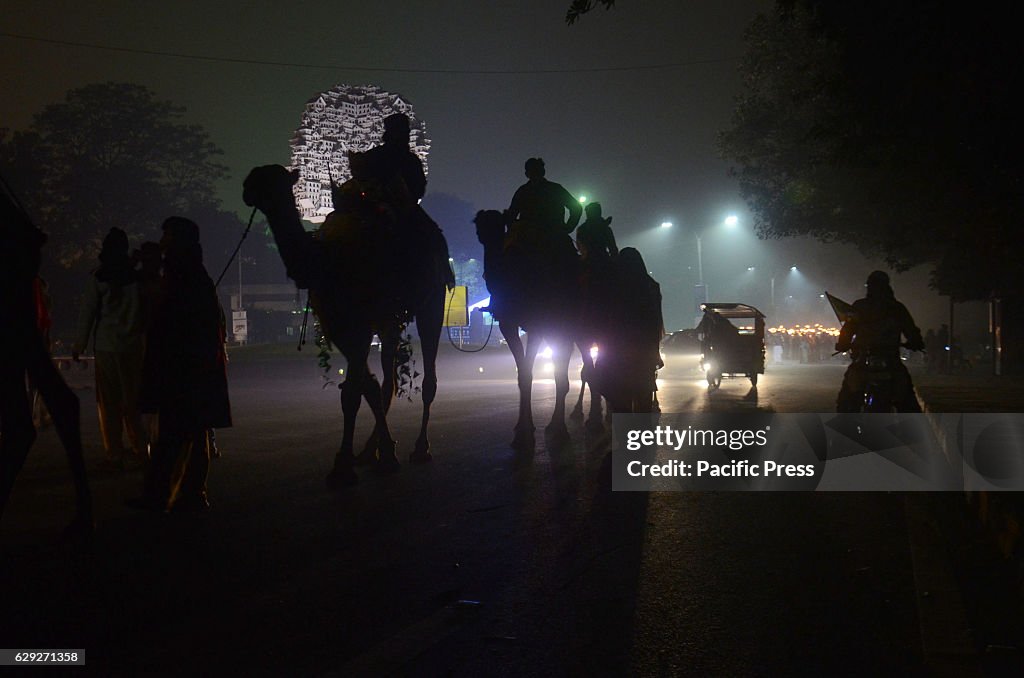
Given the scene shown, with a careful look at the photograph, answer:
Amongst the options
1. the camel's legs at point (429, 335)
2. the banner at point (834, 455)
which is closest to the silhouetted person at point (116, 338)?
the camel's legs at point (429, 335)

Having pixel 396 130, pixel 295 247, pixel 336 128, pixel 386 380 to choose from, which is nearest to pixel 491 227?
pixel 396 130

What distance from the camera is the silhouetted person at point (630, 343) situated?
969cm

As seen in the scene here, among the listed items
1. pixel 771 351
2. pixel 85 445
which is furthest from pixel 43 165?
pixel 85 445

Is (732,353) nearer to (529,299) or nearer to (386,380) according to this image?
(529,299)

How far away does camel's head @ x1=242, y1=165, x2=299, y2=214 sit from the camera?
755 centimetres

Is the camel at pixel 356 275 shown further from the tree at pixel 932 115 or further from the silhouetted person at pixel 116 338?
the tree at pixel 932 115

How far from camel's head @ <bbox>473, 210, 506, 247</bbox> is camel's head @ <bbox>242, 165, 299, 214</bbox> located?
13.3 ft

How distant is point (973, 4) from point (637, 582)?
6.30m

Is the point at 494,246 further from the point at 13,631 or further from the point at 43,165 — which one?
the point at 43,165

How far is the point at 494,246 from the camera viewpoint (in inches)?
452

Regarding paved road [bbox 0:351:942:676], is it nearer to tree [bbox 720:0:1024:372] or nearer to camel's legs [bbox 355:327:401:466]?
camel's legs [bbox 355:327:401:466]

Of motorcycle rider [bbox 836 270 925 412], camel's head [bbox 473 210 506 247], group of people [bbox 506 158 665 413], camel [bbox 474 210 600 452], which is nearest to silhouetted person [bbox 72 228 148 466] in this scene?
camel [bbox 474 210 600 452]

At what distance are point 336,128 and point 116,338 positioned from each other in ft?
149

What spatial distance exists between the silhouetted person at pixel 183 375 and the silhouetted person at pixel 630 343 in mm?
3830
